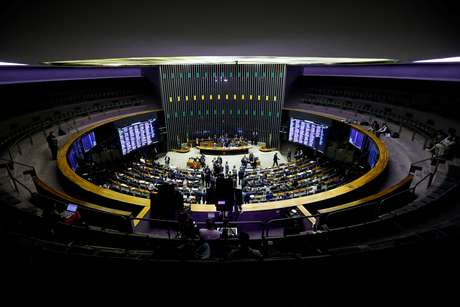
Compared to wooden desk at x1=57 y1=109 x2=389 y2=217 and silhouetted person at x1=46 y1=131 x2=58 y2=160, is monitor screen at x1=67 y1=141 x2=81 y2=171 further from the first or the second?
silhouetted person at x1=46 y1=131 x2=58 y2=160

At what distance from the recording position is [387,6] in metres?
1.77

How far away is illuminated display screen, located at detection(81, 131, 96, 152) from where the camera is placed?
12075mm

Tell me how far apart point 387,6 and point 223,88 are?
20006 mm

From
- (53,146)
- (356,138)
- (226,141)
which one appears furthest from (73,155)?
(356,138)

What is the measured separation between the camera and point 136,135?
17328mm

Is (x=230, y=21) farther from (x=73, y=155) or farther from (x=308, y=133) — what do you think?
(x=308, y=133)

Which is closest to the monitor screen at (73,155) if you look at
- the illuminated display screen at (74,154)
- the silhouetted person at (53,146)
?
the illuminated display screen at (74,154)

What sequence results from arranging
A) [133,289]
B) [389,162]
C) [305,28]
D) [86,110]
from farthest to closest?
[86,110], [389,162], [133,289], [305,28]

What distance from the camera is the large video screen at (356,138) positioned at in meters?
12.3

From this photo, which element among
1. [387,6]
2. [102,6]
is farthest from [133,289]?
[387,6]

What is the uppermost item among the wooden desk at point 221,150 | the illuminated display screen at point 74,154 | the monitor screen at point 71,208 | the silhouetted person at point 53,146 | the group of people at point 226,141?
the silhouetted person at point 53,146

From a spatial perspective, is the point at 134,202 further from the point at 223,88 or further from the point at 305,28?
the point at 223,88

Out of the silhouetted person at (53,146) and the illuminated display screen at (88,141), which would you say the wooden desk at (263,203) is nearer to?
the silhouetted person at (53,146)

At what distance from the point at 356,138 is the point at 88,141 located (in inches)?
593
